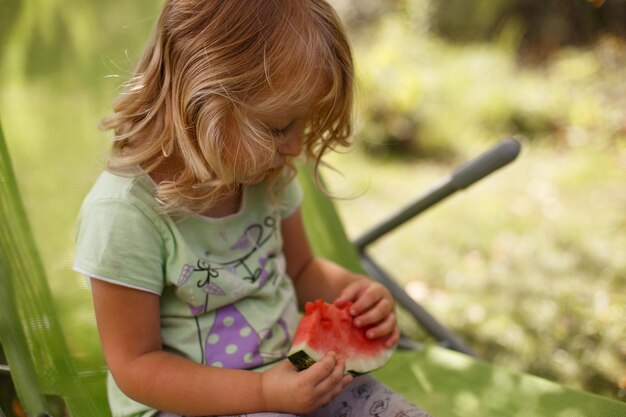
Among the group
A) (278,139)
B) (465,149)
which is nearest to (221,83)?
(278,139)

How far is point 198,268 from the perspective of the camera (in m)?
1.53

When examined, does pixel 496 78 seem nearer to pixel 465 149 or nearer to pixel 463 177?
pixel 465 149

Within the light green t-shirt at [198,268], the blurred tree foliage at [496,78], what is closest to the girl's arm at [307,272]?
the light green t-shirt at [198,268]

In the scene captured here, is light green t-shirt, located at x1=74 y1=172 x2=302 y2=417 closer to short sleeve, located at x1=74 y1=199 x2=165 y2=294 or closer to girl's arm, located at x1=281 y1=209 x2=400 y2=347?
short sleeve, located at x1=74 y1=199 x2=165 y2=294

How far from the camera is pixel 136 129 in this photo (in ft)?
4.86

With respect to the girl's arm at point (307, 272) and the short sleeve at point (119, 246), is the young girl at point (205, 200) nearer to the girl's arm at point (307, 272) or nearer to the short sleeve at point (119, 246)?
the short sleeve at point (119, 246)

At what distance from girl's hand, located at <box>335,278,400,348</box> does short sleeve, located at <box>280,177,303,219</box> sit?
26 cm

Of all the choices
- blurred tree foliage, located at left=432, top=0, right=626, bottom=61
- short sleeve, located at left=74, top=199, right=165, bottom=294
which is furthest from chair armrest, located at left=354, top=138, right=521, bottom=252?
blurred tree foliage, located at left=432, top=0, right=626, bottom=61

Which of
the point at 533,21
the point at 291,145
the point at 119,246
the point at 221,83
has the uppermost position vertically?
the point at 221,83

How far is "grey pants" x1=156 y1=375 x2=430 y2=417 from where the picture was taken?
63.3 inches

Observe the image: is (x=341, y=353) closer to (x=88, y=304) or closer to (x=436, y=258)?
(x=88, y=304)

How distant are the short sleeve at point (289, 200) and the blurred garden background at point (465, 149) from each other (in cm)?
22

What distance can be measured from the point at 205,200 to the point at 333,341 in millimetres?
411

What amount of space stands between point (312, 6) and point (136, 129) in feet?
1.40
